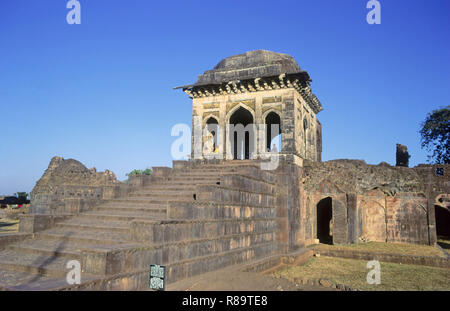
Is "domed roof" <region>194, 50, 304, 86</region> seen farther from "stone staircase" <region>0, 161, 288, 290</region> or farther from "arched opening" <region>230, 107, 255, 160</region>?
"stone staircase" <region>0, 161, 288, 290</region>

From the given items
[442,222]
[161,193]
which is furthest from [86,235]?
[442,222]

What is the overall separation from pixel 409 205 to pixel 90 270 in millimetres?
16903

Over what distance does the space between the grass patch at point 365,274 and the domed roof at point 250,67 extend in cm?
865

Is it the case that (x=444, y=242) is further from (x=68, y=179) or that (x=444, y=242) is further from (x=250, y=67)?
(x=68, y=179)

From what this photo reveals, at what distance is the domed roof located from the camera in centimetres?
1627

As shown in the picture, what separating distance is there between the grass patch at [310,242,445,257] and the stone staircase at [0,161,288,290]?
4.93 metres

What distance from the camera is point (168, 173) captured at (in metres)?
13.4

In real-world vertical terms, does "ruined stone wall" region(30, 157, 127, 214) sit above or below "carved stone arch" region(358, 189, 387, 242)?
above

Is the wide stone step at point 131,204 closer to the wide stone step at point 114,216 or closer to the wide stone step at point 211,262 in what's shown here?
the wide stone step at point 114,216

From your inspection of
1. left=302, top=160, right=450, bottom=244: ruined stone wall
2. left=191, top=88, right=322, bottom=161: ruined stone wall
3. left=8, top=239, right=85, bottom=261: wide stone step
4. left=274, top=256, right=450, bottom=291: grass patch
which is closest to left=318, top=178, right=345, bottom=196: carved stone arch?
→ left=302, top=160, right=450, bottom=244: ruined stone wall

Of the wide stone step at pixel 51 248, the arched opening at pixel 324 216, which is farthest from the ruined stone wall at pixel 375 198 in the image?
the wide stone step at pixel 51 248

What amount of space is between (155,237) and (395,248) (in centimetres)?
1284

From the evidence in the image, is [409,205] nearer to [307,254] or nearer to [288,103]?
[307,254]

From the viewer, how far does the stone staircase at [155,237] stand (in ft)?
20.0
